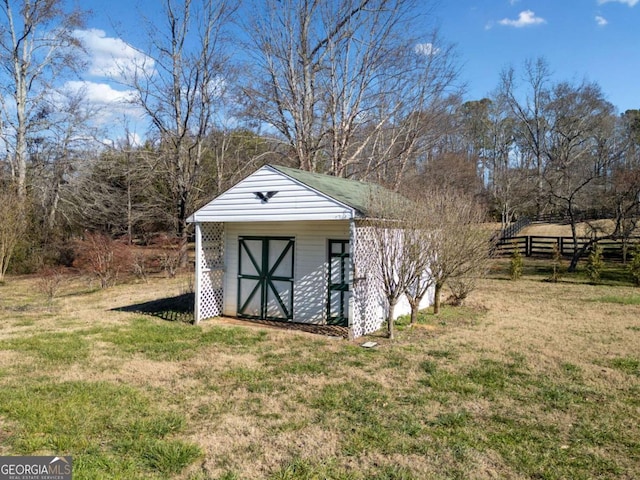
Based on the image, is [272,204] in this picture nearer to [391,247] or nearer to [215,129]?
[391,247]

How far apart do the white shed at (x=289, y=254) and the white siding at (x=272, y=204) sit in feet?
0.06

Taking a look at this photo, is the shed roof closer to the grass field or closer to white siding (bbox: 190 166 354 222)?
white siding (bbox: 190 166 354 222)

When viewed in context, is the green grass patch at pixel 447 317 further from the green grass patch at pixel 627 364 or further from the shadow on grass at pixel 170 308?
the shadow on grass at pixel 170 308

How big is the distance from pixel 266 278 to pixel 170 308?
117 inches

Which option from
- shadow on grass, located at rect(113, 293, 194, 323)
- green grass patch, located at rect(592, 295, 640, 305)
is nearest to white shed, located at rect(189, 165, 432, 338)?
shadow on grass, located at rect(113, 293, 194, 323)

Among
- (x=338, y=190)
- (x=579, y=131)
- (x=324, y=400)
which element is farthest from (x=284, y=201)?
(x=579, y=131)

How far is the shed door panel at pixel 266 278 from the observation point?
923 centimetres

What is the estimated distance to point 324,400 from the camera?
4734 millimetres

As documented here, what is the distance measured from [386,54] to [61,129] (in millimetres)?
15902

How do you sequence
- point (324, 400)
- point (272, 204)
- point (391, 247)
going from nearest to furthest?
point (324, 400), point (391, 247), point (272, 204)

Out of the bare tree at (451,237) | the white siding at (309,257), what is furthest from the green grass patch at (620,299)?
the white siding at (309,257)

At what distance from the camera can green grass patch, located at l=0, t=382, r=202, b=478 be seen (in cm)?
336

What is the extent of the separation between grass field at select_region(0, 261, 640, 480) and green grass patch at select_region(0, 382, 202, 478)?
0.06 feet

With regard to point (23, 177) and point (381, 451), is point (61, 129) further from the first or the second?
point (381, 451)
